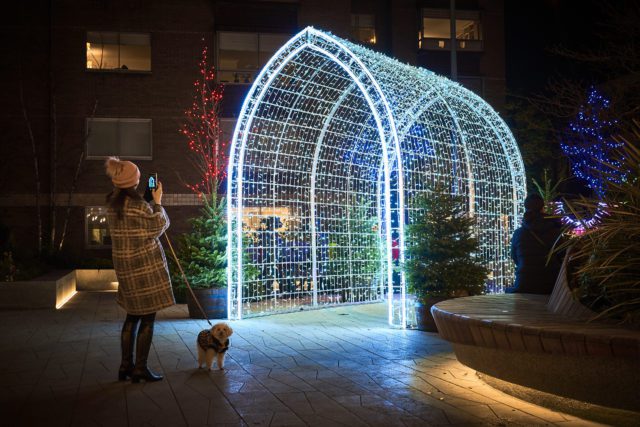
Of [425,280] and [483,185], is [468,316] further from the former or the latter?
[483,185]

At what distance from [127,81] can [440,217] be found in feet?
49.2

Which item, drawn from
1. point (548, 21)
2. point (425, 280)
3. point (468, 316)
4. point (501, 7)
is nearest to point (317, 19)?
point (501, 7)

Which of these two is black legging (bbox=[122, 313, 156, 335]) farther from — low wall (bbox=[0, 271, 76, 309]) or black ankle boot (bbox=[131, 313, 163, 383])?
low wall (bbox=[0, 271, 76, 309])

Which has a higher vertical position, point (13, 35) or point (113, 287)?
point (13, 35)

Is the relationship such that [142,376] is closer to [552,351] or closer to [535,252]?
[552,351]

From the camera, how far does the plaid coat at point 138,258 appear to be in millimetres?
6160

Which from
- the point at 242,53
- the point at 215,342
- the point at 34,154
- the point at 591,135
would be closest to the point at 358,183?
the point at 215,342

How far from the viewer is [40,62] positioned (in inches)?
837

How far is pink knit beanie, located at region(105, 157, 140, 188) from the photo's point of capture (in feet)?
20.2


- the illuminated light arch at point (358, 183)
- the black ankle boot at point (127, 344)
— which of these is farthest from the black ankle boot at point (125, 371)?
the illuminated light arch at point (358, 183)

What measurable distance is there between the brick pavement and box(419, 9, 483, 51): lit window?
776 inches

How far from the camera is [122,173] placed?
6.18m

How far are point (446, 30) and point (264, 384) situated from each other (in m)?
24.2

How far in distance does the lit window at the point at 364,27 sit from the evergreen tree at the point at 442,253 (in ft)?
61.2
